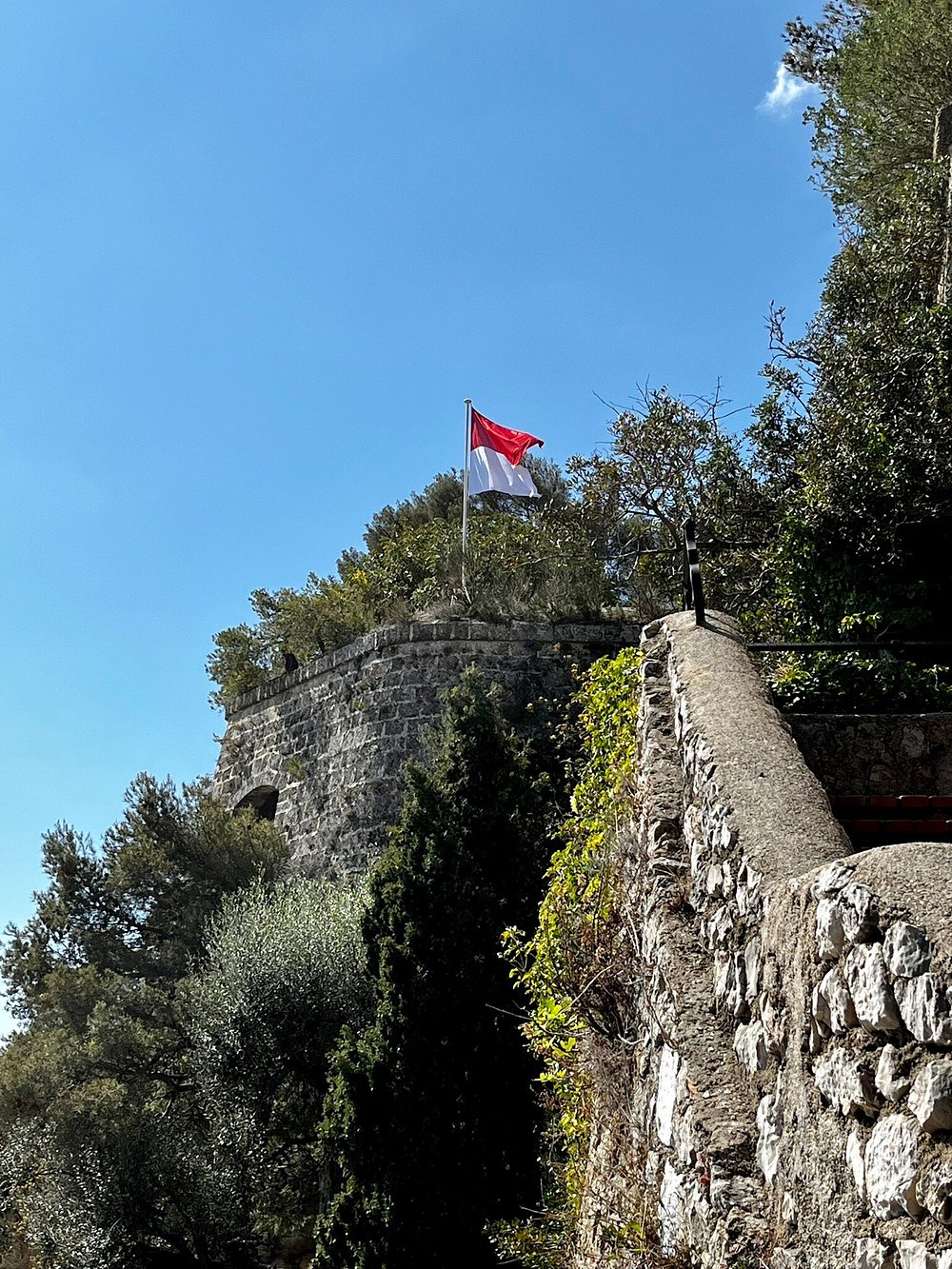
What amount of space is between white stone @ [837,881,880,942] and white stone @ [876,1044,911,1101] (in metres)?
0.21

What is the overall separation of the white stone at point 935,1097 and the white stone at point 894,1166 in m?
0.03

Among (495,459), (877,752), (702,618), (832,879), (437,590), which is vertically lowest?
(832,879)

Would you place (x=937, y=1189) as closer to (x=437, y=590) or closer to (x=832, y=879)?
(x=832, y=879)

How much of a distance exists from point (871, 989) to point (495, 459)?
12900mm

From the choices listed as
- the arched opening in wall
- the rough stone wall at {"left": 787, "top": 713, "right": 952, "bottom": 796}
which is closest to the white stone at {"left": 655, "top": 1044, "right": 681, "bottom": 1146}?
the rough stone wall at {"left": 787, "top": 713, "right": 952, "bottom": 796}

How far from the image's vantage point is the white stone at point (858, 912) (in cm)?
242

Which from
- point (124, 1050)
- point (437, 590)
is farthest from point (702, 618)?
point (437, 590)

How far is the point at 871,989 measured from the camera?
2369 mm

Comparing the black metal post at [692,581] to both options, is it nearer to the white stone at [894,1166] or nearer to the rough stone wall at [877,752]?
the rough stone wall at [877,752]

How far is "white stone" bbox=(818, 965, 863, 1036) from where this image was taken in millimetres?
2461

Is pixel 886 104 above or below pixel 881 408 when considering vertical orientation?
above

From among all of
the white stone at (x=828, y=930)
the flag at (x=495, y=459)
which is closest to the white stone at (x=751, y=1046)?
the white stone at (x=828, y=930)

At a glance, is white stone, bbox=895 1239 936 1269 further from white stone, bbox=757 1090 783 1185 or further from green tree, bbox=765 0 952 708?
green tree, bbox=765 0 952 708

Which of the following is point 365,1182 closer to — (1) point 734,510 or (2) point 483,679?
(2) point 483,679
